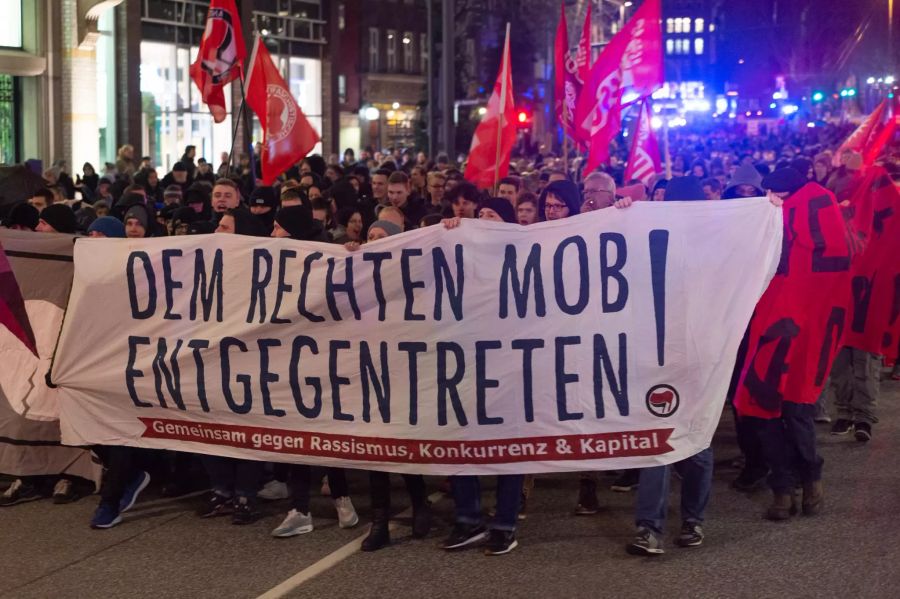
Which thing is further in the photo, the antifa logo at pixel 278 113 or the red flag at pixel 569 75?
the red flag at pixel 569 75

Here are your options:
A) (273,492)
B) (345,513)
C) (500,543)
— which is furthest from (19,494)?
(500,543)

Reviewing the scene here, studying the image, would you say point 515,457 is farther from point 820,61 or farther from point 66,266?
point 820,61

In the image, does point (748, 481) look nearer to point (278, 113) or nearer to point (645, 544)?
point (645, 544)

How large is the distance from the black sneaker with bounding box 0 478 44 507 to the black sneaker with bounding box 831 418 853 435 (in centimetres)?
587

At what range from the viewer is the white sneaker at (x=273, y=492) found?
26.7 feet

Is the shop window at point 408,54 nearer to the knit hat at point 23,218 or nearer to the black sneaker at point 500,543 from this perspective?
the knit hat at point 23,218

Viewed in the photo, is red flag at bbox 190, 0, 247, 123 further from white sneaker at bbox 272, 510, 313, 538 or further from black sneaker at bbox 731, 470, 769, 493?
black sneaker at bbox 731, 470, 769, 493

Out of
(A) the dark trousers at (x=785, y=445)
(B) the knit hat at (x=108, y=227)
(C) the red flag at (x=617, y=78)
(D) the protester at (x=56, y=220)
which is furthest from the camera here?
(C) the red flag at (x=617, y=78)

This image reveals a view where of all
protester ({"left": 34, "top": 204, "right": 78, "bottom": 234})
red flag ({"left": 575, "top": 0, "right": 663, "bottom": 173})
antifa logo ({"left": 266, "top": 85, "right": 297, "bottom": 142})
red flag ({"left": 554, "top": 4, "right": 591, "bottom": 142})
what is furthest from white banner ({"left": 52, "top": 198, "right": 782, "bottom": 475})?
red flag ({"left": 554, "top": 4, "right": 591, "bottom": 142})

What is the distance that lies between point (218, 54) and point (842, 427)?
7.99m

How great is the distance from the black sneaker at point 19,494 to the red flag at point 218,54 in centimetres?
675

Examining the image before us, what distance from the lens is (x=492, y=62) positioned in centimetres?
4759

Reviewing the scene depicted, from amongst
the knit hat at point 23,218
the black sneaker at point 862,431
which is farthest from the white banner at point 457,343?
the black sneaker at point 862,431

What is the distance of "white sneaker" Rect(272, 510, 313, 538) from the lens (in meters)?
7.25
